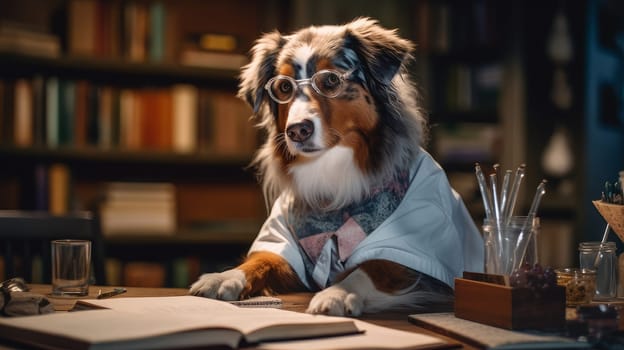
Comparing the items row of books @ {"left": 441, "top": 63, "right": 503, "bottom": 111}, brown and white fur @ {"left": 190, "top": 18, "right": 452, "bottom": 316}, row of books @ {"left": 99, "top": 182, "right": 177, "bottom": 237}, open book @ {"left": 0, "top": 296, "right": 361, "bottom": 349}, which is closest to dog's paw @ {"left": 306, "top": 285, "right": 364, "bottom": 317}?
open book @ {"left": 0, "top": 296, "right": 361, "bottom": 349}

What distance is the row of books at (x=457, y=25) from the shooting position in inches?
154

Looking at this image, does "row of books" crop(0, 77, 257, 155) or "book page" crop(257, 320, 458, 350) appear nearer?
"book page" crop(257, 320, 458, 350)

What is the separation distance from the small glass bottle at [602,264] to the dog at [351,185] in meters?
0.25

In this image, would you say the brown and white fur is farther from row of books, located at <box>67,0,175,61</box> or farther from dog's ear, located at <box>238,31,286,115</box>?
row of books, located at <box>67,0,175,61</box>

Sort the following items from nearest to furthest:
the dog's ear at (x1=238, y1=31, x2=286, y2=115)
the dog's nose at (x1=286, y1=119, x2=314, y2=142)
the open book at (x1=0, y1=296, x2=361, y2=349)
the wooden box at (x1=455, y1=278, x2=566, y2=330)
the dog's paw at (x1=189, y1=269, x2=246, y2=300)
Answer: the open book at (x1=0, y1=296, x2=361, y2=349)
the wooden box at (x1=455, y1=278, x2=566, y2=330)
the dog's paw at (x1=189, y1=269, x2=246, y2=300)
the dog's nose at (x1=286, y1=119, x2=314, y2=142)
the dog's ear at (x1=238, y1=31, x2=286, y2=115)

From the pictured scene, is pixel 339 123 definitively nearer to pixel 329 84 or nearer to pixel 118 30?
pixel 329 84

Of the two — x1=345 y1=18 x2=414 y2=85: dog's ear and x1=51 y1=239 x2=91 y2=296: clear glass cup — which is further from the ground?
x1=345 y1=18 x2=414 y2=85: dog's ear

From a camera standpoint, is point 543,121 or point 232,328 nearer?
point 232,328

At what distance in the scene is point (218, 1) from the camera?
371 cm

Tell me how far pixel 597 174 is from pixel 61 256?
3017mm

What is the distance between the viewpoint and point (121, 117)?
329 cm

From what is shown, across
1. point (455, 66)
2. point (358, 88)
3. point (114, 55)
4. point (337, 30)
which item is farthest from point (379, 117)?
point (455, 66)

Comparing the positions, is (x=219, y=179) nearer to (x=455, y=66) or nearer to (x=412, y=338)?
(x=455, y=66)

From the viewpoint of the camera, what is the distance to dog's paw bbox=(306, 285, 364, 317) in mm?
1190
